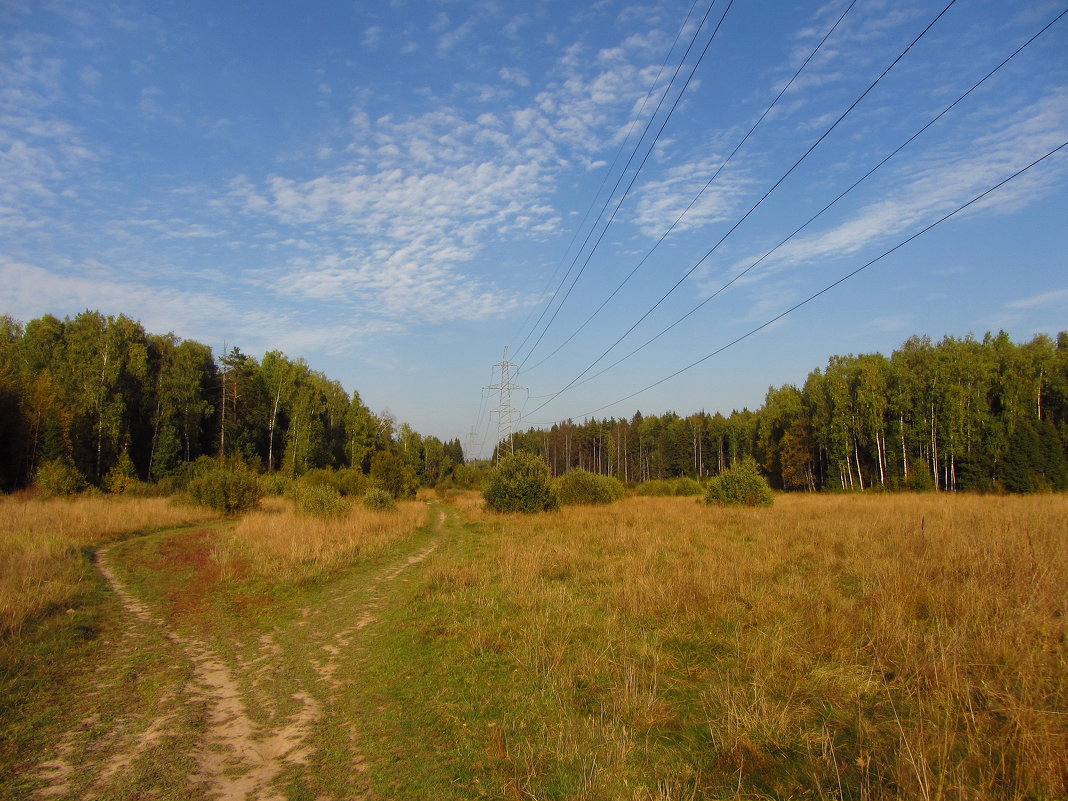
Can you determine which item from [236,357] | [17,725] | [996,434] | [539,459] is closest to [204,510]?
[539,459]

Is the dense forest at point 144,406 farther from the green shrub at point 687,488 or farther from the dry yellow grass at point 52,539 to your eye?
the green shrub at point 687,488

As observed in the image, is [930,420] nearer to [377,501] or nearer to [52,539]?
[377,501]

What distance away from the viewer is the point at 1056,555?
329 inches

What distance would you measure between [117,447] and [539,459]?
102 ft

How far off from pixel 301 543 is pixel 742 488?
23.6m

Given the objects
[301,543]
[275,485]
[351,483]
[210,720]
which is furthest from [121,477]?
[210,720]

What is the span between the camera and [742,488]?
98.9ft

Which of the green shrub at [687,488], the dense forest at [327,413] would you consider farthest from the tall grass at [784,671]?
the green shrub at [687,488]

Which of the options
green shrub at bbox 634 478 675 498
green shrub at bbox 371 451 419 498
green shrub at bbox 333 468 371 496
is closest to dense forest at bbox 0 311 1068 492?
green shrub at bbox 371 451 419 498

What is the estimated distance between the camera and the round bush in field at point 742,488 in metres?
29.8

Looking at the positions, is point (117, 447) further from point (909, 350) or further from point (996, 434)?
point (909, 350)

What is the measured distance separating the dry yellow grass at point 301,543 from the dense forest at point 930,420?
18.0m

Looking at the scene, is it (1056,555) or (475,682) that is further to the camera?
(1056,555)

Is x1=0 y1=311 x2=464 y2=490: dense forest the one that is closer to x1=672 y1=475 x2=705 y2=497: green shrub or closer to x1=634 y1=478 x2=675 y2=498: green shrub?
x1=634 y1=478 x2=675 y2=498: green shrub
